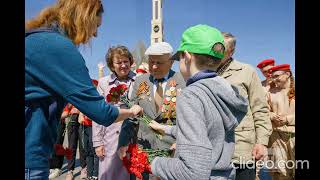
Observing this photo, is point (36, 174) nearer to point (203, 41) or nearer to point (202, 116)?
point (202, 116)

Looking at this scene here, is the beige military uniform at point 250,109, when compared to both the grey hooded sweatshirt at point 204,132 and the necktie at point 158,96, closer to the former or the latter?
the necktie at point 158,96

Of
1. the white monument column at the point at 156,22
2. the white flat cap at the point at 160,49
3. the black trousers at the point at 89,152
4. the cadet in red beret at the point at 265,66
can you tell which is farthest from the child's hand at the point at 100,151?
the white monument column at the point at 156,22

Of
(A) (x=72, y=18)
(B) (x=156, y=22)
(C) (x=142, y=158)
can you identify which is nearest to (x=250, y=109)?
(C) (x=142, y=158)

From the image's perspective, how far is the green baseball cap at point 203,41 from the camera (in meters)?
1.98

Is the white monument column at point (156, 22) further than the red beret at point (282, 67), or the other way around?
the white monument column at point (156, 22)

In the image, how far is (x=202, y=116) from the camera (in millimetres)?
1785

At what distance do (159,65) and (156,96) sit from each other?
11.7 inches

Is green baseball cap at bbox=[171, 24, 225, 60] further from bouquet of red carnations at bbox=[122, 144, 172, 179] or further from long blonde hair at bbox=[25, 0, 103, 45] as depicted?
bouquet of red carnations at bbox=[122, 144, 172, 179]

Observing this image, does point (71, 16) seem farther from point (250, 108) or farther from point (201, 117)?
point (250, 108)

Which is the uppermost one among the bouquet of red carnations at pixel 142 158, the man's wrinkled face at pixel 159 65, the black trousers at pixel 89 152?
the man's wrinkled face at pixel 159 65

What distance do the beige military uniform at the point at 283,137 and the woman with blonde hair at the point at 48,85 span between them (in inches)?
122

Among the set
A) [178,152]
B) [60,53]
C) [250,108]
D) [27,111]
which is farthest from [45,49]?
[250,108]

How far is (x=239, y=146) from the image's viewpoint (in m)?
3.15
